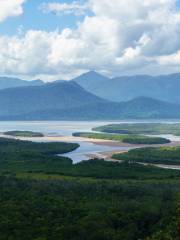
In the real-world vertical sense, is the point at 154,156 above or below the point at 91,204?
above

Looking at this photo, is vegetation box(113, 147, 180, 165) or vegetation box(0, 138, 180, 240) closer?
vegetation box(0, 138, 180, 240)

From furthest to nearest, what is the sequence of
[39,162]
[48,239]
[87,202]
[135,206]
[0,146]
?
1. [0,146]
2. [39,162]
3. [87,202]
4. [135,206]
5. [48,239]

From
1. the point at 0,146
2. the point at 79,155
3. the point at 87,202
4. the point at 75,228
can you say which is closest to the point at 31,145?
the point at 0,146

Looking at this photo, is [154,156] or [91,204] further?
[154,156]

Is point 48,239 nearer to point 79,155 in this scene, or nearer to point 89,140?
point 79,155

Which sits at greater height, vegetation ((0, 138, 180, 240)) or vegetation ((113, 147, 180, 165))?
vegetation ((113, 147, 180, 165))
